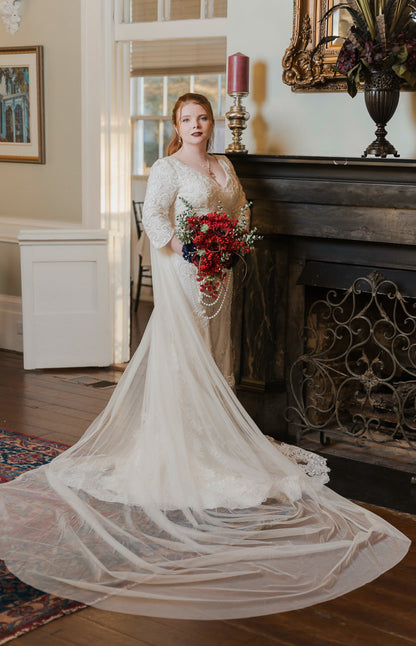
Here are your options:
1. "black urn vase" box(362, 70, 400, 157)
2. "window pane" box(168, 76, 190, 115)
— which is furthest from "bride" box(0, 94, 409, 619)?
"window pane" box(168, 76, 190, 115)

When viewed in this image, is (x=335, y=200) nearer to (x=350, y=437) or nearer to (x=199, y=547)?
(x=350, y=437)

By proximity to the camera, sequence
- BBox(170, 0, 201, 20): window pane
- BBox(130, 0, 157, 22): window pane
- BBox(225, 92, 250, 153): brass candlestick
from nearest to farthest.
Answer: BBox(225, 92, 250, 153): brass candlestick, BBox(170, 0, 201, 20): window pane, BBox(130, 0, 157, 22): window pane

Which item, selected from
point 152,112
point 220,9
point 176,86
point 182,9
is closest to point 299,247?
point 220,9

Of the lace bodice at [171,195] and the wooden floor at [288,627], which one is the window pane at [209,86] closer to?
the lace bodice at [171,195]

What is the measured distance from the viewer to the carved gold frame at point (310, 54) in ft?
14.5

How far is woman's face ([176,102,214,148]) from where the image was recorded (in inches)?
158

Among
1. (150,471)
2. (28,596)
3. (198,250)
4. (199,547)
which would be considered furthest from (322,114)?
(28,596)

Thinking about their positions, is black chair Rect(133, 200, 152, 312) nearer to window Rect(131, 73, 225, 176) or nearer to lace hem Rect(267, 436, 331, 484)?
window Rect(131, 73, 225, 176)

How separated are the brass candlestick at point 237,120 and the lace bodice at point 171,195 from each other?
0.65 meters

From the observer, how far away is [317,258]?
4.52 metres

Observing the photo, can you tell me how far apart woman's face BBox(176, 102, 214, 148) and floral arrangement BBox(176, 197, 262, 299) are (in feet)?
1.17

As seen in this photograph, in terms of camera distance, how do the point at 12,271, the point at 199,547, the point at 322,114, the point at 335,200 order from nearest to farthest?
the point at 199,547 < the point at 335,200 < the point at 322,114 < the point at 12,271

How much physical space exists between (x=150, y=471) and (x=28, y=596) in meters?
0.99

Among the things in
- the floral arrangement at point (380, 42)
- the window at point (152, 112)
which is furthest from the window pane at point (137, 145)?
the floral arrangement at point (380, 42)
